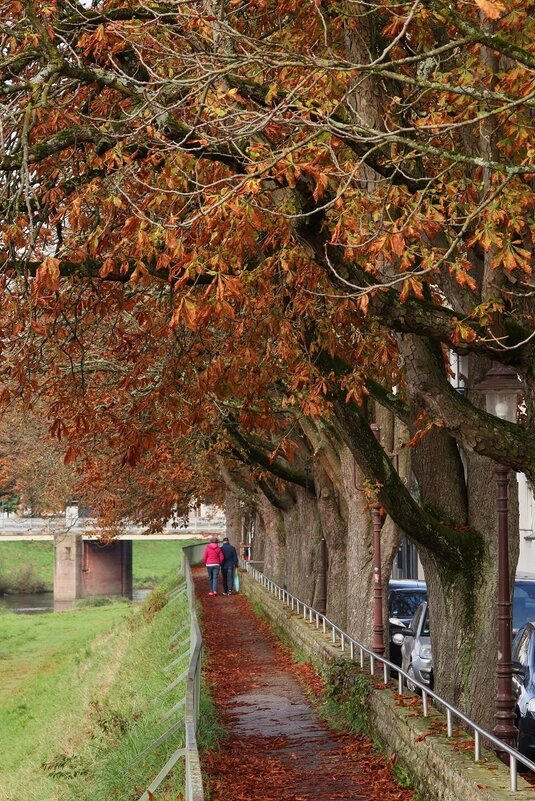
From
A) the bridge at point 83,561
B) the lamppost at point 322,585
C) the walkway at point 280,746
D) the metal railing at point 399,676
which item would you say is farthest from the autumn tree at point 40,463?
the bridge at point 83,561

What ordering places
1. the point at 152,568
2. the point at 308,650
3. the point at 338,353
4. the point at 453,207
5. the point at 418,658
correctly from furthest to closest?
the point at 152,568 < the point at 308,650 < the point at 418,658 < the point at 338,353 < the point at 453,207

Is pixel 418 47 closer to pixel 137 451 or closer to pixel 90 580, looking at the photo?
pixel 137 451

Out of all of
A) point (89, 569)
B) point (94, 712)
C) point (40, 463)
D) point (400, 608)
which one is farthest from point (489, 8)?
point (89, 569)

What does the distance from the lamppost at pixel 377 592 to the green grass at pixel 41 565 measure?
7372 cm

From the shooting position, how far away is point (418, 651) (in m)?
19.7

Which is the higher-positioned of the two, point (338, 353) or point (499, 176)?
point (499, 176)

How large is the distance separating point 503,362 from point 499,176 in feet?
5.19

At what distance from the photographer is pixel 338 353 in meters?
14.8

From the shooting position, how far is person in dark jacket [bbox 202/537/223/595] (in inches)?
1575

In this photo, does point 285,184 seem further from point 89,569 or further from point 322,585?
point 89,569

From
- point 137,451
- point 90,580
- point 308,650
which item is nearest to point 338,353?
point 137,451

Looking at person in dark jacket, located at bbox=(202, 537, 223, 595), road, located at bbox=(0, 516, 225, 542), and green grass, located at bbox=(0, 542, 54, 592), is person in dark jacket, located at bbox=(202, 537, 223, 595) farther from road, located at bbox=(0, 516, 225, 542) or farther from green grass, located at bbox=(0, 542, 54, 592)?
green grass, located at bbox=(0, 542, 54, 592)

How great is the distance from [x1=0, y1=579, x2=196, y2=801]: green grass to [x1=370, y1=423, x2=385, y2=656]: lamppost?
2.64 metres

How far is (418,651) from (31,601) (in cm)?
7577
